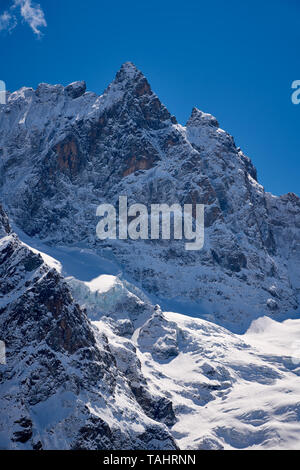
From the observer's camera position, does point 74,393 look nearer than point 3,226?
Yes

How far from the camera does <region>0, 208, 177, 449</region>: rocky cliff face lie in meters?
143

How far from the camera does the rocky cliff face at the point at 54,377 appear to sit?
469 ft

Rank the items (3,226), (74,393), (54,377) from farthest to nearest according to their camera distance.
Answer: (3,226) < (54,377) < (74,393)

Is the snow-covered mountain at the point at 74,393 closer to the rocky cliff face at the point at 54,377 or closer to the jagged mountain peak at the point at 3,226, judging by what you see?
the rocky cliff face at the point at 54,377

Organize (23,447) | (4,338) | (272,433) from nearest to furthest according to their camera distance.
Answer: (23,447)
(4,338)
(272,433)

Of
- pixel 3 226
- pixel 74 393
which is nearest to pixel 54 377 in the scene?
pixel 74 393

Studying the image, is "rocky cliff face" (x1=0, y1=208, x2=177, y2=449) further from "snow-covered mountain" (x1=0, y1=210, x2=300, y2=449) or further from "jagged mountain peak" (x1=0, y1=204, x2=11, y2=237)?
"jagged mountain peak" (x1=0, y1=204, x2=11, y2=237)

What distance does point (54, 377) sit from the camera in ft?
493

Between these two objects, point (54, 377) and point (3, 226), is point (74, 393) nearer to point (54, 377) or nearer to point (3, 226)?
point (54, 377)

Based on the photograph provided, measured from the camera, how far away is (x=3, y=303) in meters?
157

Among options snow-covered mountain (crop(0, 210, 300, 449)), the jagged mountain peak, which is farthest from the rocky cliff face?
the jagged mountain peak

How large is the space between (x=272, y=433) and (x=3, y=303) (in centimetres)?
6601

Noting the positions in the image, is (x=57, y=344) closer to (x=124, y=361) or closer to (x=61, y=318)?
(x=61, y=318)
